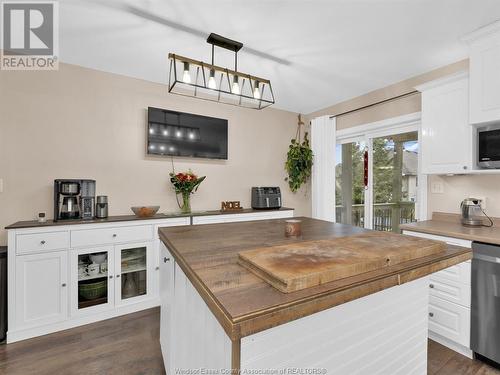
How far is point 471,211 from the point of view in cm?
221

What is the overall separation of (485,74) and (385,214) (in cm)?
177

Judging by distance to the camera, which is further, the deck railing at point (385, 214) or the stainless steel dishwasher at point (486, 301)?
the deck railing at point (385, 214)

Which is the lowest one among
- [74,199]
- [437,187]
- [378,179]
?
[74,199]

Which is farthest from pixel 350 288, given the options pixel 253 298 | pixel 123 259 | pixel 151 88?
pixel 151 88

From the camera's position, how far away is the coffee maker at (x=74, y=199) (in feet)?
7.69

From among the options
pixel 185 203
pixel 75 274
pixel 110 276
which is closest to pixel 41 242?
pixel 75 274

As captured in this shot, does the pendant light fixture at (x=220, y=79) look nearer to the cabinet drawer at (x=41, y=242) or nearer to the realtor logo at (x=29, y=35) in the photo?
the realtor logo at (x=29, y=35)

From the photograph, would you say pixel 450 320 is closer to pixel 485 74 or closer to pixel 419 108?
pixel 485 74

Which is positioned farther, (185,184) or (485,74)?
(185,184)

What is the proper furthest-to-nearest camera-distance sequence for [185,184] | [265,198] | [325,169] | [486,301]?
[325,169]
[265,198]
[185,184]
[486,301]

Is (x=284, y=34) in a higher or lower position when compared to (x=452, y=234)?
higher

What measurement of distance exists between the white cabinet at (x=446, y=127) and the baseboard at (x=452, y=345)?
1405mm

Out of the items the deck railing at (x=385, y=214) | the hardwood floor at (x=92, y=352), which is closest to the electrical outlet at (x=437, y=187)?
the deck railing at (x=385, y=214)

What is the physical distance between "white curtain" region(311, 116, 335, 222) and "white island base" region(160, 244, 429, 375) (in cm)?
257
